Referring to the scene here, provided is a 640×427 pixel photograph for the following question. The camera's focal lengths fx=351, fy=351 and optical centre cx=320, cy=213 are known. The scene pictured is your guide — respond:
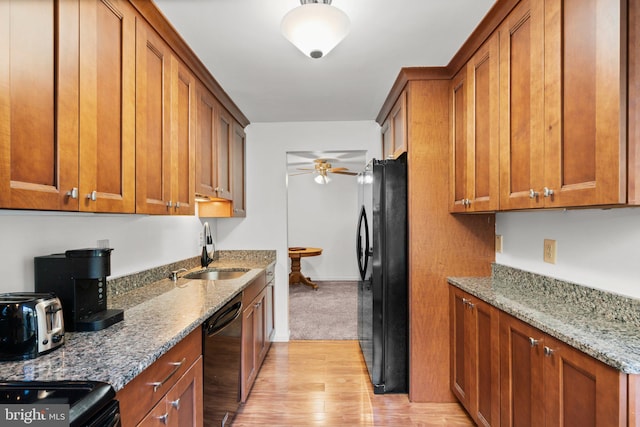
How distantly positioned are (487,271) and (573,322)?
1.14 metres

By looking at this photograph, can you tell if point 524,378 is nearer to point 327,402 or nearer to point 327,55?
point 327,402

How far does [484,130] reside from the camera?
2.05m

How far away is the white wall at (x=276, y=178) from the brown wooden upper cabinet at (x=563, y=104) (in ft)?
6.82

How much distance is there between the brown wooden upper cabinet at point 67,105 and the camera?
3.31ft

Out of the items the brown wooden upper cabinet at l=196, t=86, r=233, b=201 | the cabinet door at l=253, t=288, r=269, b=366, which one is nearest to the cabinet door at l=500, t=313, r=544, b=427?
the cabinet door at l=253, t=288, r=269, b=366

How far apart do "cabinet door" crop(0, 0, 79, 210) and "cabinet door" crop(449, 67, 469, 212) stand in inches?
82.1

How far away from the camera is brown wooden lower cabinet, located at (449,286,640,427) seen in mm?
1099

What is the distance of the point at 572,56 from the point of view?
52.0 inches

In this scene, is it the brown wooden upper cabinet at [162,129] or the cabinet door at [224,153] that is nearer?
the brown wooden upper cabinet at [162,129]

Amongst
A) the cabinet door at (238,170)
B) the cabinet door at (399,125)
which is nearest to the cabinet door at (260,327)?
the cabinet door at (238,170)

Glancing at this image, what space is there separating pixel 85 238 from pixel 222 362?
960 millimetres

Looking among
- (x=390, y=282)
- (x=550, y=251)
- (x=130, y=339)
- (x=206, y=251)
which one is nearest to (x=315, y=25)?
(x=130, y=339)

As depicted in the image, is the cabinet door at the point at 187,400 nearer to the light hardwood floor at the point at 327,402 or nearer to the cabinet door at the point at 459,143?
the light hardwood floor at the point at 327,402

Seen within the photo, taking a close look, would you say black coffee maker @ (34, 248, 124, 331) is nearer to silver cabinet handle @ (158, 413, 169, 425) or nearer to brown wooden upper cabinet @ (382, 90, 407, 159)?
silver cabinet handle @ (158, 413, 169, 425)
